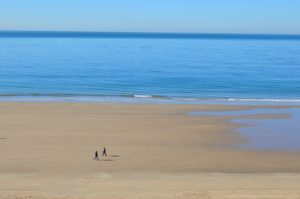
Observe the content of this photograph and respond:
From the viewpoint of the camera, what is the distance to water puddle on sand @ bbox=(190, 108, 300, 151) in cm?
3048

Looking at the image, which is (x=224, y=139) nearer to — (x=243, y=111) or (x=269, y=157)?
(x=269, y=157)

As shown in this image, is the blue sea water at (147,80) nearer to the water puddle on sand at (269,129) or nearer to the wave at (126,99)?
the wave at (126,99)

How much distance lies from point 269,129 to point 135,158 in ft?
36.9

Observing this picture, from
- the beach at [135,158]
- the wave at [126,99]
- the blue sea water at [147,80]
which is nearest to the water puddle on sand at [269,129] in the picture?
the beach at [135,158]

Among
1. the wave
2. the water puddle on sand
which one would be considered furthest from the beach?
the wave

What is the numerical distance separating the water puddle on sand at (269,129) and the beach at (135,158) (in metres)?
0.78

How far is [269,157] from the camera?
27578 millimetres

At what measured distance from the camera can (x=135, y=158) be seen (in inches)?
1065

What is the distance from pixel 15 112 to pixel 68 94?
13558 mm

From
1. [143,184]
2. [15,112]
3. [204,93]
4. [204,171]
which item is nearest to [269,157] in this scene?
[204,171]

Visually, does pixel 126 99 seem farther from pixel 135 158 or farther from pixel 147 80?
pixel 135 158

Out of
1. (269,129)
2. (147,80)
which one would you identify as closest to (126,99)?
(147,80)

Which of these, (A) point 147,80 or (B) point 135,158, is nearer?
(B) point 135,158

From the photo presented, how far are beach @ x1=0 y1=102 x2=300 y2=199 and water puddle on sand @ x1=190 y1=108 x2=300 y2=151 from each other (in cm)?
78
